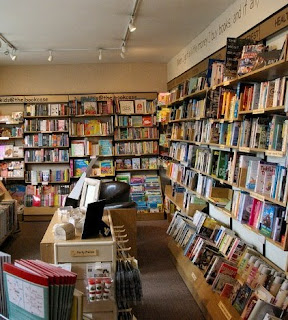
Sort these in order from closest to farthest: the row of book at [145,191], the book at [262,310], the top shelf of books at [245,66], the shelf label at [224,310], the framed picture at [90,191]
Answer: the book at [262,310] → the top shelf of books at [245,66] → the shelf label at [224,310] → the framed picture at [90,191] → the row of book at [145,191]

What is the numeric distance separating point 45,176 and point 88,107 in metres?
1.66

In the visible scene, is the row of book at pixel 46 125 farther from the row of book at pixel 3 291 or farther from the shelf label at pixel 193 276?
the row of book at pixel 3 291

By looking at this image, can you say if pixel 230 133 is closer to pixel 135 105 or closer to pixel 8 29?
pixel 8 29

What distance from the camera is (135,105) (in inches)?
296

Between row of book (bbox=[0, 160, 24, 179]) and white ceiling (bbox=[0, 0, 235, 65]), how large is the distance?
82.6 inches

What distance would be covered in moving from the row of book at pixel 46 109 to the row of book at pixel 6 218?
2085mm

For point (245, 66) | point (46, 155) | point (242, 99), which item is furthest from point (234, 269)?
point (46, 155)

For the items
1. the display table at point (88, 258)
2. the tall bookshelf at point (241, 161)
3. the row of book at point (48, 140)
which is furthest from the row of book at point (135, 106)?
the display table at point (88, 258)

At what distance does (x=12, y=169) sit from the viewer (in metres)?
7.42

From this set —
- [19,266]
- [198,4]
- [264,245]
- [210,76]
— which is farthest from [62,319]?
[198,4]

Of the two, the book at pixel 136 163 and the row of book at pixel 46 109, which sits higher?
the row of book at pixel 46 109

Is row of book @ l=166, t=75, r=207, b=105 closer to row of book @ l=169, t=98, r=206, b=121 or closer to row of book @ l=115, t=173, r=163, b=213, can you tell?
row of book @ l=169, t=98, r=206, b=121

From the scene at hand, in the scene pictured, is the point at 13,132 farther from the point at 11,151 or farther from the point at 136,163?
the point at 136,163

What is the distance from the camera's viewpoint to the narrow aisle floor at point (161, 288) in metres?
3.43
